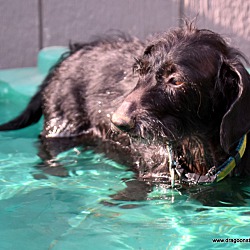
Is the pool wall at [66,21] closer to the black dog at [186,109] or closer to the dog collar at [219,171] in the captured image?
the black dog at [186,109]

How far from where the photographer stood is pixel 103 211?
3971 mm

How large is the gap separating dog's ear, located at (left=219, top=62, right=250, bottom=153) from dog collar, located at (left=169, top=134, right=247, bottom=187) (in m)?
0.17

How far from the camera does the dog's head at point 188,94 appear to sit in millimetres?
3875

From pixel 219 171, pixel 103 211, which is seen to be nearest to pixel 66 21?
pixel 219 171

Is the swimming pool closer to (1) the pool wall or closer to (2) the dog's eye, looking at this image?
(2) the dog's eye

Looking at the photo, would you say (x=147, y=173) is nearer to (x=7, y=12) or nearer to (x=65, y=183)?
(x=65, y=183)

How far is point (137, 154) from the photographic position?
4.81 m

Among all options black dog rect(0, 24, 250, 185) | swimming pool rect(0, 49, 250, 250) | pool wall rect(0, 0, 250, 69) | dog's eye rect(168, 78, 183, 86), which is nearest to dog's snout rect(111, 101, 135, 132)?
black dog rect(0, 24, 250, 185)

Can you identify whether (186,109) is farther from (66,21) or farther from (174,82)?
(66,21)

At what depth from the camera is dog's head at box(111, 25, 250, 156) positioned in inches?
153

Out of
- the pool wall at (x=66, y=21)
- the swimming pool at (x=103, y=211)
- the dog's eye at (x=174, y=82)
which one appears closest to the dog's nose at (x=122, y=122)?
the dog's eye at (x=174, y=82)

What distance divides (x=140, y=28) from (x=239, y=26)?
1.28 metres

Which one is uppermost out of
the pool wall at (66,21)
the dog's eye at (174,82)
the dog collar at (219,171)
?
the dog's eye at (174,82)

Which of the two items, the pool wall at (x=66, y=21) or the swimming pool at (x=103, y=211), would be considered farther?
the pool wall at (x=66, y=21)
